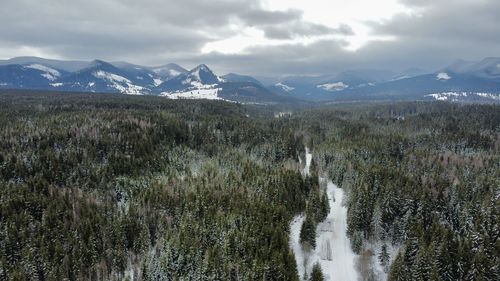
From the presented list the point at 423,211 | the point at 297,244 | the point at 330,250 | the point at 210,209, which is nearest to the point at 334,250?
the point at 330,250

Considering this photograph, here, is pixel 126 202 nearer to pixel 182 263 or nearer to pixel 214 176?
pixel 214 176

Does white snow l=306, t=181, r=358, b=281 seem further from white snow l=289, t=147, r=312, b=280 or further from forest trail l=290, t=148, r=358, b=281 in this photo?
white snow l=289, t=147, r=312, b=280

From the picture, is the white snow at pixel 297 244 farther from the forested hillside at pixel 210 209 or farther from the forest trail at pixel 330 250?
the forested hillside at pixel 210 209

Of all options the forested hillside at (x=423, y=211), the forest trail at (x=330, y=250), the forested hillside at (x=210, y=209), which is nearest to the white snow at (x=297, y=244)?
the forest trail at (x=330, y=250)

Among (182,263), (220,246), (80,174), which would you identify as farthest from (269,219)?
(80,174)

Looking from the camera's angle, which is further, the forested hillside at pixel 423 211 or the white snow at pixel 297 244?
the white snow at pixel 297 244

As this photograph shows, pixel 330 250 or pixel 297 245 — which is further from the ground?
pixel 297 245

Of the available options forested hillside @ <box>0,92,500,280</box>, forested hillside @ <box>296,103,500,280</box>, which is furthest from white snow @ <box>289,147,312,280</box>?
forested hillside @ <box>296,103,500,280</box>

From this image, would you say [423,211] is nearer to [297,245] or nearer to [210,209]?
[297,245]
